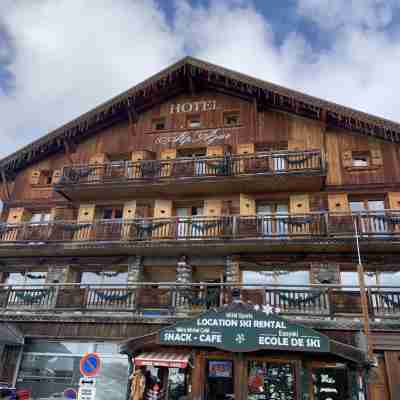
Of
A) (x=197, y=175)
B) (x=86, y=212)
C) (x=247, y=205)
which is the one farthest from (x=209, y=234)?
(x=86, y=212)

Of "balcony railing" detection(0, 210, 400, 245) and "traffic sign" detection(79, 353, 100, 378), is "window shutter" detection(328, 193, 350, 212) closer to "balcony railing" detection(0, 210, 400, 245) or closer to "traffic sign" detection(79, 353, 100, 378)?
"balcony railing" detection(0, 210, 400, 245)

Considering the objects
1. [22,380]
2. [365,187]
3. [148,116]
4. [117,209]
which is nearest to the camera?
[22,380]

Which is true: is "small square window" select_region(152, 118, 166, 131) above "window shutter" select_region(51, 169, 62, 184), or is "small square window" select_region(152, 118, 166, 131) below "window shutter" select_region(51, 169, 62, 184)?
above

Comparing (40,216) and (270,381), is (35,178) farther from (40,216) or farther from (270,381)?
(270,381)

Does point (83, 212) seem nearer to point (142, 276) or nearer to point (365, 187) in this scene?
point (142, 276)

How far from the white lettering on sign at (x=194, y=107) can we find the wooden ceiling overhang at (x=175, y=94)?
81cm

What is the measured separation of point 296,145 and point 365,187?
3.73m

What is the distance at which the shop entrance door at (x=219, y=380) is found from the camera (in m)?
11.8

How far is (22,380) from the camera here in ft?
51.2

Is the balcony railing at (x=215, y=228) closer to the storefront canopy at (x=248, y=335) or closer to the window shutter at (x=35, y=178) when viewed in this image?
the window shutter at (x=35, y=178)

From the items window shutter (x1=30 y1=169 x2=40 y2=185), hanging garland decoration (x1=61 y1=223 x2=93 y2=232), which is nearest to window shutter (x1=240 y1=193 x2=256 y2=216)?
hanging garland decoration (x1=61 y1=223 x2=93 y2=232)

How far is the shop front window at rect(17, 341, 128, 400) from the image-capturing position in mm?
15000

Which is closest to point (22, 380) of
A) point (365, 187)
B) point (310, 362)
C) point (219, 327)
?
point (219, 327)

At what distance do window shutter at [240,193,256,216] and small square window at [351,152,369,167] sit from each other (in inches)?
194
